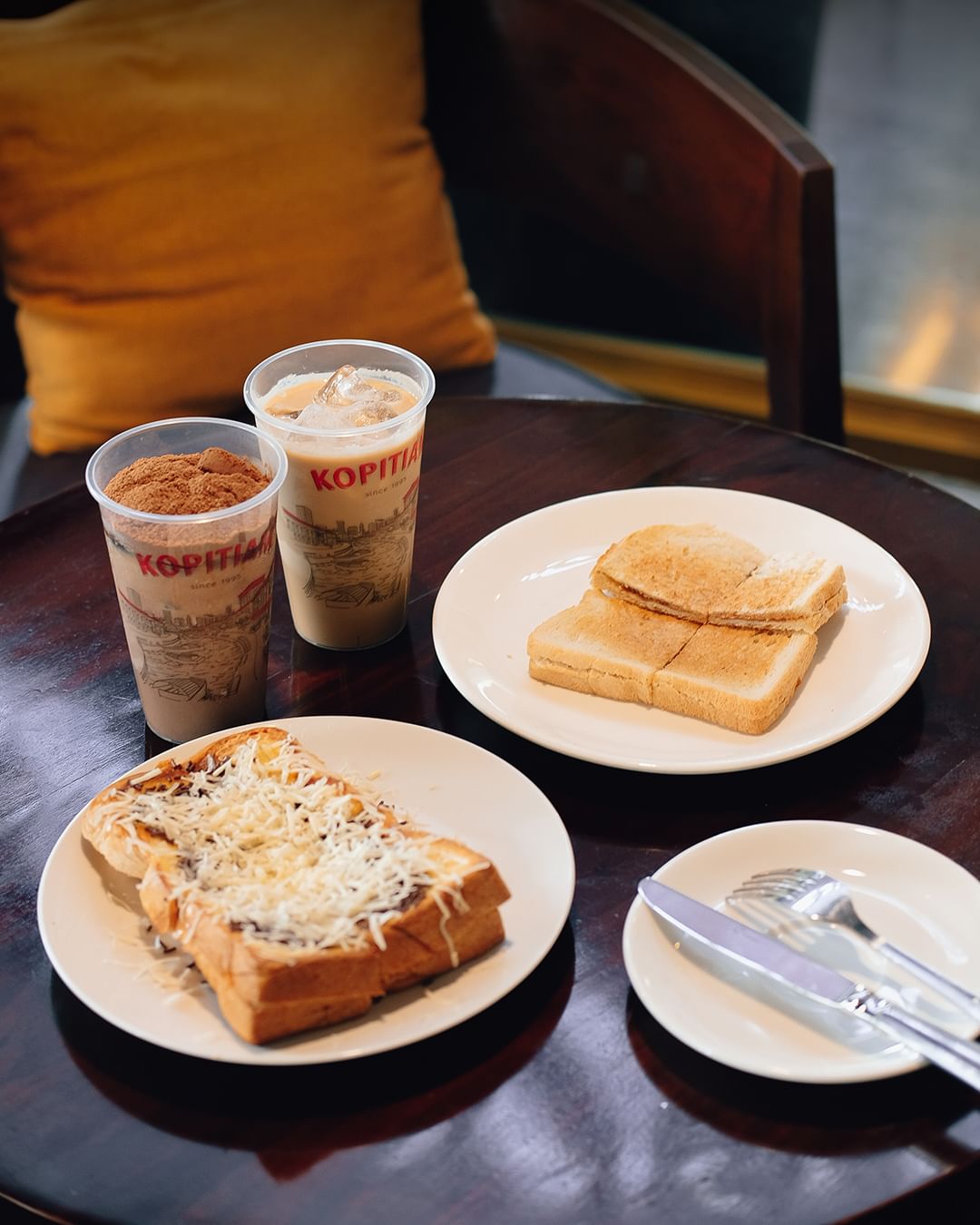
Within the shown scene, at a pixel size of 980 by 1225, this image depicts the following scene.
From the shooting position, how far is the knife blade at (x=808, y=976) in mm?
718

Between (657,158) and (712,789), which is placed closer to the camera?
(712,789)

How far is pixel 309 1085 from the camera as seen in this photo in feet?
2.52

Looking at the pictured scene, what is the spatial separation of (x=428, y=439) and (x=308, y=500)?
0.46m

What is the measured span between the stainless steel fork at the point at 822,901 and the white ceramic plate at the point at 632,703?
0.42 feet

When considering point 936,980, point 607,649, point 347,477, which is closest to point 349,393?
point 347,477

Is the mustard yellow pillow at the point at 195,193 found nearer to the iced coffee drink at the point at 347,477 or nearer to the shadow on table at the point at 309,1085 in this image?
the iced coffee drink at the point at 347,477

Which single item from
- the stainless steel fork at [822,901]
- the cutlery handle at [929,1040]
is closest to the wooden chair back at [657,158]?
the stainless steel fork at [822,901]

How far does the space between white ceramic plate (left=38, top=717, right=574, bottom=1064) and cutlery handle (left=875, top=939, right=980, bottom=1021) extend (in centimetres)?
20

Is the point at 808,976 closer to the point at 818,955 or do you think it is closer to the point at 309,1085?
the point at 818,955

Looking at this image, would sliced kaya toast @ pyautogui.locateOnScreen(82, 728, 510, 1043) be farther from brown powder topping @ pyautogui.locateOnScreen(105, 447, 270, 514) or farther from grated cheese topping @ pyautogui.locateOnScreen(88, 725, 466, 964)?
brown powder topping @ pyautogui.locateOnScreen(105, 447, 270, 514)

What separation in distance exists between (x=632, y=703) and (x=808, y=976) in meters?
0.35

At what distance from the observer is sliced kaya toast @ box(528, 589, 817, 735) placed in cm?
104

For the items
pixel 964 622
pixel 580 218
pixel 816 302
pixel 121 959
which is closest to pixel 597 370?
pixel 580 218

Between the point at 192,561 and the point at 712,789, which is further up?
the point at 192,561
